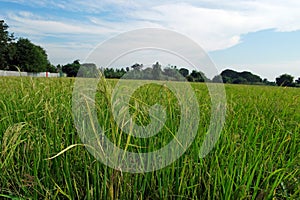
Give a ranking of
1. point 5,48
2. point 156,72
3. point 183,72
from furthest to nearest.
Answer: point 5,48, point 156,72, point 183,72

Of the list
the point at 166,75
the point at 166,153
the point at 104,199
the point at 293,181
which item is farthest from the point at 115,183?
the point at 166,75

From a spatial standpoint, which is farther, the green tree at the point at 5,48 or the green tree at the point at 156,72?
the green tree at the point at 5,48

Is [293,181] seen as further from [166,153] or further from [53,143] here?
[53,143]

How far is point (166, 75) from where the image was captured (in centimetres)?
160

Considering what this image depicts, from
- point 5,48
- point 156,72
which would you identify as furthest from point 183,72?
point 5,48

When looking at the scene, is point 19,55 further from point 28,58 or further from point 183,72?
point 183,72

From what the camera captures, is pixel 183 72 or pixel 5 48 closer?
pixel 183 72

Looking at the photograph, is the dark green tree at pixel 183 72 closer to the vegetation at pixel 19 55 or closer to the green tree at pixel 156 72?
the green tree at pixel 156 72

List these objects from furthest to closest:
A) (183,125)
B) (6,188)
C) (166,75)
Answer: (166,75) → (183,125) → (6,188)

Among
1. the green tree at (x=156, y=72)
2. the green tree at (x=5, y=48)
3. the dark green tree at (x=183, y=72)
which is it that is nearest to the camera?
the dark green tree at (x=183, y=72)

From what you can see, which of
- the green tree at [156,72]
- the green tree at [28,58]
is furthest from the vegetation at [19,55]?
the green tree at [156,72]

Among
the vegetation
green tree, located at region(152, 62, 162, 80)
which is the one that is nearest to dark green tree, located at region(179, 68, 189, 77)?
green tree, located at region(152, 62, 162, 80)

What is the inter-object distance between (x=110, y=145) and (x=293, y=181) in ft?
1.93

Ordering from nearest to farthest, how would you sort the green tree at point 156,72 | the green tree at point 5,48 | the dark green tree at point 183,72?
the dark green tree at point 183,72, the green tree at point 156,72, the green tree at point 5,48
